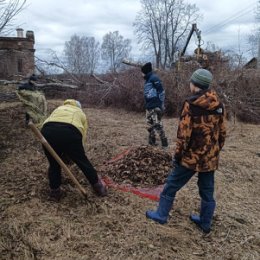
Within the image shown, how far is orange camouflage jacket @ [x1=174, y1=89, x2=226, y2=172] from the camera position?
336 centimetres

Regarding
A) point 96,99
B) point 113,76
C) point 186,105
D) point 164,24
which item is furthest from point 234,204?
point 164,24

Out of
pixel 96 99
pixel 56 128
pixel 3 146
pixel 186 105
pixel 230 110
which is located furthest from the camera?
pixel 96 99

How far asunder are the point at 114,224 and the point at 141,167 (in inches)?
58.8

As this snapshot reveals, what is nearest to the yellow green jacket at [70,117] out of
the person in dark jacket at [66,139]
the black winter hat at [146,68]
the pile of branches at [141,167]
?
the person in dark jacket at [66,139]

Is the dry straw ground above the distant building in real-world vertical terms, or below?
below

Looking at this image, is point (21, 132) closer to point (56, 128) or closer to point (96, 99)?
point (56, 128)

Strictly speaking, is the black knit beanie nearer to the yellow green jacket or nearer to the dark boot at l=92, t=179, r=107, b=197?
the yellow green jacket

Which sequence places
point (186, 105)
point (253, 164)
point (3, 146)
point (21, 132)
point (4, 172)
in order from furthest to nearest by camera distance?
point (21, 132) → point (3, 146) → point (253, 164) → point (4, 172) → point (186, 105)

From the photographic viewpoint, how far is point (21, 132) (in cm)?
793

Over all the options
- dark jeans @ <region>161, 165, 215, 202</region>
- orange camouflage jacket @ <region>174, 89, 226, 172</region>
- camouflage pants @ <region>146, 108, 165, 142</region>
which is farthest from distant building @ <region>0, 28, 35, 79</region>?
orange camouflage jacket @ <region>174, 89, 226, 172</region>

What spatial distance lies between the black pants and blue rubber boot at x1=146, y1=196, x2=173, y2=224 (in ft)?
2.96

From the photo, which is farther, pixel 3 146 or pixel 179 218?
pixel 3 146

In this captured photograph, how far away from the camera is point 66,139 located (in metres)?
3.88

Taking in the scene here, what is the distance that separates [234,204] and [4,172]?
3315 millimetres
